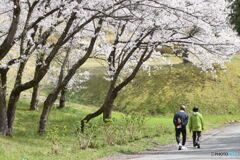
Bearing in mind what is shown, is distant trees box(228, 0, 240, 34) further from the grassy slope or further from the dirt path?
the grassy slope

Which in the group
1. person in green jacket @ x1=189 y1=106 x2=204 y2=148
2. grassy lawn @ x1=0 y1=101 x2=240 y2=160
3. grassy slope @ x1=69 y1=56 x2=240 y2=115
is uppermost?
grassy slope @ x1=69 y1=56 x2=240 y2=115

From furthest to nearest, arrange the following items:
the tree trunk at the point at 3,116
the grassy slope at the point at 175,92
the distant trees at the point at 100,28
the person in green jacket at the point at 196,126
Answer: the grassy slope at the point at 175,92 < the tree trunk at the point at 3,116 < the person in green jacket at the point at 196,126 < the distant trees at the point at 100,28

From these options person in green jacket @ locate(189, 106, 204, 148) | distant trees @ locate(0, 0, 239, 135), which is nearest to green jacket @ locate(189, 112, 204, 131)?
person in green jacket @ locate(189, 106, 204, 148)

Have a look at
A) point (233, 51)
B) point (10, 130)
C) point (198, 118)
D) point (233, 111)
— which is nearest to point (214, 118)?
point (233, 111)

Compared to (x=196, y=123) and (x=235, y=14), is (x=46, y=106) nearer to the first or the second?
(x=196, y=123)

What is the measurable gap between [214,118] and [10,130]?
944 inches

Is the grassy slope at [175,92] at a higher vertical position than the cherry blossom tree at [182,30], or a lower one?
lower

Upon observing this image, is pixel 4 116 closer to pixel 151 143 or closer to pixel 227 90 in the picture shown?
pixel 151 143

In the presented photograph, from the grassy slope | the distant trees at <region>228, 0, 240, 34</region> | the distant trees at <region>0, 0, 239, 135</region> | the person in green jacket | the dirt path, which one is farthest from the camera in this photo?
the grassy slope

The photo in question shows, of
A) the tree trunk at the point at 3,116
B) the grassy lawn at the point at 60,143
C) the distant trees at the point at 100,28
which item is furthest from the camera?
the tree trunk at the point at 3,116

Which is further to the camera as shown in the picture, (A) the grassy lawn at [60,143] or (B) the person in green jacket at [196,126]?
(B) the person in green jacket at [196,126]

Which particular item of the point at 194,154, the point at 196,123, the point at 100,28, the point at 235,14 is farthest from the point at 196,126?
the point at 100,28

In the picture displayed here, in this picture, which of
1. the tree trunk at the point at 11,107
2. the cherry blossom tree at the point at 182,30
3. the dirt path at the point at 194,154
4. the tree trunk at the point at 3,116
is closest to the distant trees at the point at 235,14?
the cherry blossom tree at the point at 182,30

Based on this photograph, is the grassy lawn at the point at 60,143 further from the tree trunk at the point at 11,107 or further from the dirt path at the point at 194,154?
the dirt path at the point at 194,154
